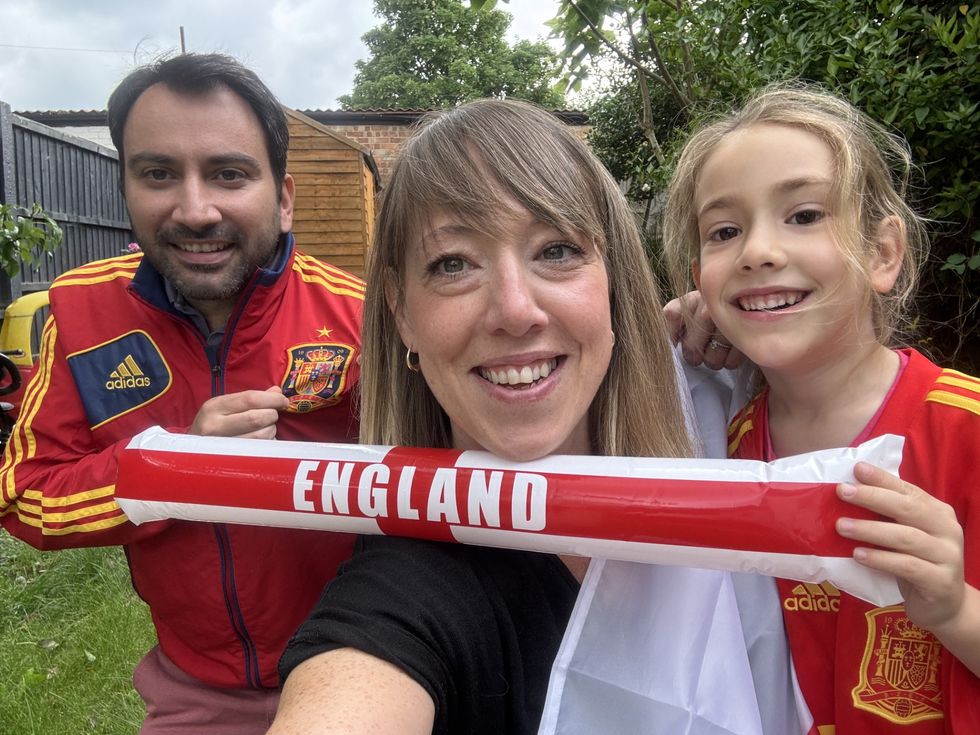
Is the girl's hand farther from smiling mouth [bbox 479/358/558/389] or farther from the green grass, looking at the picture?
the green grass

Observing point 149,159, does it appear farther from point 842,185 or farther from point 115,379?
point 842,185

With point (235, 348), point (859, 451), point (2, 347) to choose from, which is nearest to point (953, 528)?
point (859, 451)

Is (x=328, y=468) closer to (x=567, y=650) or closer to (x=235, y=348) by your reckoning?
(x=567, y=650)

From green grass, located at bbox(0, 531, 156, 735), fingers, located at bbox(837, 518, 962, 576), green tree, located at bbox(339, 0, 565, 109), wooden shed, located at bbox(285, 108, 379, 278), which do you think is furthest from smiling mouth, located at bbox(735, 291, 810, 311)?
green tree, located at bbox(339, 0, 565, 109)

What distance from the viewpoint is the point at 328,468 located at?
5.07 ft

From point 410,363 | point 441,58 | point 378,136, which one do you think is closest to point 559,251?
point 410,363

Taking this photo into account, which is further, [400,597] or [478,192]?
[478,192]

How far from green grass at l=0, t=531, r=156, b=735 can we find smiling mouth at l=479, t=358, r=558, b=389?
3057mm

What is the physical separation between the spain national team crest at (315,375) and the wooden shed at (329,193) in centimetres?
1221

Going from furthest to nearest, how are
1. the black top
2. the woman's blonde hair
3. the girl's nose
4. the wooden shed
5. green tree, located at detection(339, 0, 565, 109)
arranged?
green tree, located at detection(339, 0, 565, 109)
the wooden shed
the girl's nose
the woman's blonde hair
the black top

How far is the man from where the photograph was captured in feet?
7.18

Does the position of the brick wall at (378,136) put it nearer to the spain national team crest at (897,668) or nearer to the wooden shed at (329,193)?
the wooden shed at (329,193)

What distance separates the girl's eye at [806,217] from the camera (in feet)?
5.78

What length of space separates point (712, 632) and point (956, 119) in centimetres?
277
